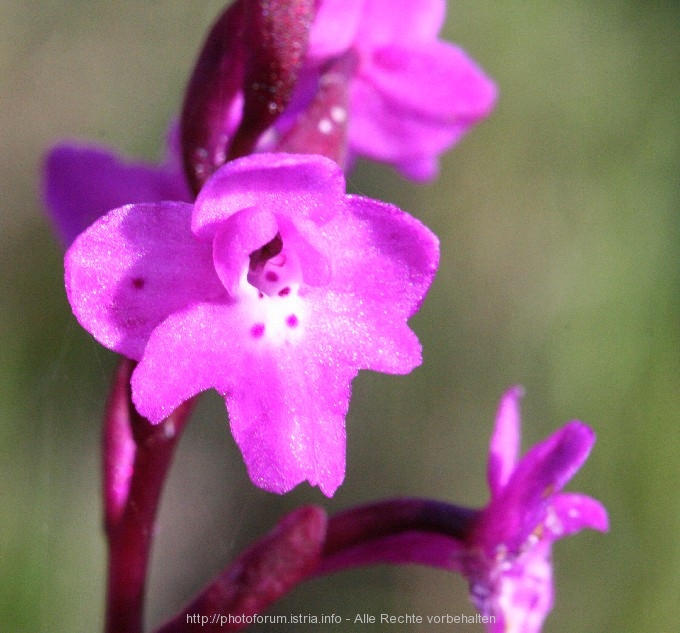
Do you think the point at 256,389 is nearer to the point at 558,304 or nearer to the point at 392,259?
the point at 392,259

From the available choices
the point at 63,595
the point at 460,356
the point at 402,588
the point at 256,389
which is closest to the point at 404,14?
the point at 256,389

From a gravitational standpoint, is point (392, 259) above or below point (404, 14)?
below

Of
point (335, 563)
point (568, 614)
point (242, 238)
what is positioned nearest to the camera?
point (242, 238)

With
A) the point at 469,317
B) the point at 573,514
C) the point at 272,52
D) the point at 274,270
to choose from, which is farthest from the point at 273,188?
the point at 469,317

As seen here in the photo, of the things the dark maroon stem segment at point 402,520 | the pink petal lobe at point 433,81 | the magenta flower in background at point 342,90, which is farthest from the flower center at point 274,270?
the pink petal lobe at point 433,81

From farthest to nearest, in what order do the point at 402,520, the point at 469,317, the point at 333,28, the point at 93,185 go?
1. the point at 469,317
2. the point at 93,185
3. the point at 333,28
4. the point at 402,520

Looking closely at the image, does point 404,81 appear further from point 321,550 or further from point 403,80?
point 321,550

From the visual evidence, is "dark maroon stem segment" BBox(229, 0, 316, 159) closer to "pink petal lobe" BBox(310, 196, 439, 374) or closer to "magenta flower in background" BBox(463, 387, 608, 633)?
"pink petal lobe" BBox(310, 196, 439, 374)
